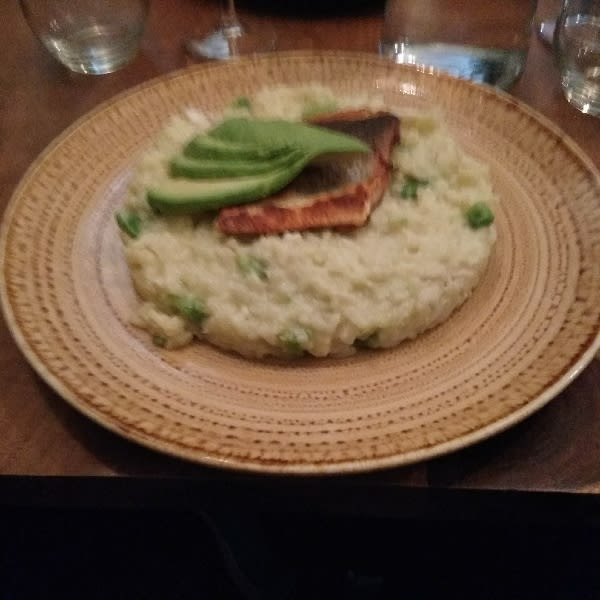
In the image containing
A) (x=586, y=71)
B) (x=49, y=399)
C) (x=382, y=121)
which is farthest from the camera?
(x=586, y=71)

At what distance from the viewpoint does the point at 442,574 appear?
1.67 meters

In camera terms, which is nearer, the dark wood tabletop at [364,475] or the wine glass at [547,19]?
the dark wood tabletop at [364,475]

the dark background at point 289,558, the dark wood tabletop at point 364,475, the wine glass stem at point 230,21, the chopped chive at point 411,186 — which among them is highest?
the wine glass stem at point 230,21

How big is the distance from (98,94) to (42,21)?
10.9 inches

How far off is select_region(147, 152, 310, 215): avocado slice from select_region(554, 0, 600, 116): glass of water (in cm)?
87

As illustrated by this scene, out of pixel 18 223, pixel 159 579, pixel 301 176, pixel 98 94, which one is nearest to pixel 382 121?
pixel 301 176

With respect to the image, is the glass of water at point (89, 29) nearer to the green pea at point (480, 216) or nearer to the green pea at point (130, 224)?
the green pea at point (130, 224)

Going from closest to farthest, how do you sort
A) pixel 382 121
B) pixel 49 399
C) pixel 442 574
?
pixel 49 399
pixel 382 121
pixel 442 574

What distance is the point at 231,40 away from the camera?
2070mm

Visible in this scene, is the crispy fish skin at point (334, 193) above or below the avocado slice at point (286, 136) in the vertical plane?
below

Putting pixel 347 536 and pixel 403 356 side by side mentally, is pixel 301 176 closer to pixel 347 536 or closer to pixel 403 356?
pixel 403 356

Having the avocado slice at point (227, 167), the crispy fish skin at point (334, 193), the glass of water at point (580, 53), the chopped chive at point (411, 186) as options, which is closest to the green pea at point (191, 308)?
the crispy fish skin at point (334, 193)

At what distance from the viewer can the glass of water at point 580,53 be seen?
1.75m

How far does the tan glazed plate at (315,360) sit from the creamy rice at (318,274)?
38mm
